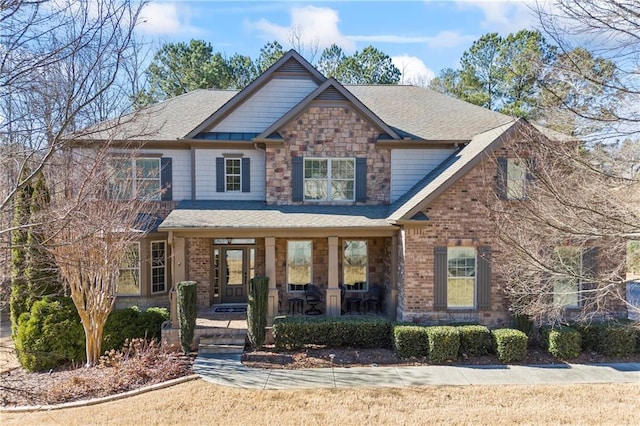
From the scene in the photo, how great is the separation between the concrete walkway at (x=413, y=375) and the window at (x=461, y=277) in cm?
238

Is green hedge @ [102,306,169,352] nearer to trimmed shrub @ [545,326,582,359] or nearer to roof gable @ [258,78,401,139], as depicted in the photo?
roof gable @ [258,78,401,139]

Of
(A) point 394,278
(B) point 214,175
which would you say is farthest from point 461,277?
(B) point 214,175

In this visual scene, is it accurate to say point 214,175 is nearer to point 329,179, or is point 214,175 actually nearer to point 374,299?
point 329,179

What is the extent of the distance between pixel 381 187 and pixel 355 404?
8.50m

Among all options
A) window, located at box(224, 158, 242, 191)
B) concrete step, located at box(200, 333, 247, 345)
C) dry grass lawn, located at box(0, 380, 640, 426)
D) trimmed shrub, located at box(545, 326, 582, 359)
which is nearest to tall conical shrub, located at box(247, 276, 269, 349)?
concrete step, located at box(200, 333, 247, 345)

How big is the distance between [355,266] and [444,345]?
16.6ft

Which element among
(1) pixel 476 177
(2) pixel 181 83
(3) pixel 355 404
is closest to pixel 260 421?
(3) pixel 355 404

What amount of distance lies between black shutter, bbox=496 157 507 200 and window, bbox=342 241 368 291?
503 cm

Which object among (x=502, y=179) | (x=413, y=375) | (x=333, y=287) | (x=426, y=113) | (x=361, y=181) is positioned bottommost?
(x=413, y=375)

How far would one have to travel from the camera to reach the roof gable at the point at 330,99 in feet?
47.1

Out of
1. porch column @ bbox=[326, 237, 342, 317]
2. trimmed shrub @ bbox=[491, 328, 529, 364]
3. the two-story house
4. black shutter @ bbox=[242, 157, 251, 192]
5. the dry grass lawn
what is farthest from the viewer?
black shutter @ bbox=[242, 157, 251, 192]

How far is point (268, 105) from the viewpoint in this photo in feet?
50.2

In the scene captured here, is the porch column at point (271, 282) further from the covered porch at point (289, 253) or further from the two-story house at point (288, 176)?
the two-story house at point (288, 176)

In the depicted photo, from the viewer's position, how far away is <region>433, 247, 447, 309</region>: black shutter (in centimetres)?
1227
